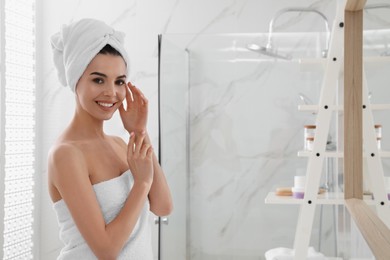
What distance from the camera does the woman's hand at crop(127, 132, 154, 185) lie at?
1.22 metres

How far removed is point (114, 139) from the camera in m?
1.37

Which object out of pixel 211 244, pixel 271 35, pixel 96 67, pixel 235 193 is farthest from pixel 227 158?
pixel 96 67

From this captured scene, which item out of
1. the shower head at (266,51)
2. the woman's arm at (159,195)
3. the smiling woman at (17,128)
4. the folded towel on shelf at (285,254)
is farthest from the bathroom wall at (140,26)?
the woman's arm at (159,195)

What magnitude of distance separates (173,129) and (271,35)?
676 mm

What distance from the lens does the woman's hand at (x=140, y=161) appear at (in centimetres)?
122

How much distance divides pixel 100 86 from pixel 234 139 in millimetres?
1454

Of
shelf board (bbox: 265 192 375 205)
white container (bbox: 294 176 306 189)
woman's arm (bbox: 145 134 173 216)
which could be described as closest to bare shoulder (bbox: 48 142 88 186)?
woman's arm (bbox: 145 134 173 216)

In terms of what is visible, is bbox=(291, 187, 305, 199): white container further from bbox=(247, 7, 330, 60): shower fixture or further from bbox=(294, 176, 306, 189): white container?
bbox=(247, 7, 330, 60): shower fixture

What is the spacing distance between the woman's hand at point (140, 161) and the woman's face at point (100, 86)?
10 cm

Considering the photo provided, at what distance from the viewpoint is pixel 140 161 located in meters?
1.23

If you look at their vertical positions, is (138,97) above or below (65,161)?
above

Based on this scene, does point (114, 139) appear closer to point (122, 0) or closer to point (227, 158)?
point (227, 158)

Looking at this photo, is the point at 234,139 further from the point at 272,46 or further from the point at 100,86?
the point at 100,86

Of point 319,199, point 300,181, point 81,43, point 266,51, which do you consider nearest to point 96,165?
point 81,43
